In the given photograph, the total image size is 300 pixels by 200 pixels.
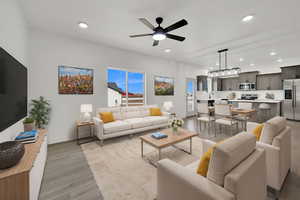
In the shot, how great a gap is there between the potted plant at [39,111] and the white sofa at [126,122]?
1.14 m

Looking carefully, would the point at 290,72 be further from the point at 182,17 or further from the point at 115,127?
the point at 115,127

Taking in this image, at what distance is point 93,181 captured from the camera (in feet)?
6.25

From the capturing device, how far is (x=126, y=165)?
7.62ft

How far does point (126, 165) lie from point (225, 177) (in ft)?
6.09

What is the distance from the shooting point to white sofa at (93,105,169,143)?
129 inches

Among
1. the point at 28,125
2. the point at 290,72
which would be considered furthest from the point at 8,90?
the point at 290,72

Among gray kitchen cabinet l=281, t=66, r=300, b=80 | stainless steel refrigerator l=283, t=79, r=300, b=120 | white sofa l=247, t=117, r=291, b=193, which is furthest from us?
gray kitchen cabinet l=281, t=66, r=300, b=80

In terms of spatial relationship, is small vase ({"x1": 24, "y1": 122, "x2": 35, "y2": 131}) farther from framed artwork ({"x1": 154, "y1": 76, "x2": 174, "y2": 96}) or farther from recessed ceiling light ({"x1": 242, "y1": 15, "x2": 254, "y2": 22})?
recessed ceiling light ({"x1": 242, "y1": 15, "x2": 254, "y2": 22})

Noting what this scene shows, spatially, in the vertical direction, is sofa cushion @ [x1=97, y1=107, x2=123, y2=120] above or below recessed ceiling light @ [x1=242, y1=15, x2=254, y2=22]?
below

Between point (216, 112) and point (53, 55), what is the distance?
17.3 ft

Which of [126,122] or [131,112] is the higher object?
[131,112]

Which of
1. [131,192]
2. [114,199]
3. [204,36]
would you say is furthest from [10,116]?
[204,36]

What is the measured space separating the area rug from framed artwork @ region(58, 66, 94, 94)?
1614mm

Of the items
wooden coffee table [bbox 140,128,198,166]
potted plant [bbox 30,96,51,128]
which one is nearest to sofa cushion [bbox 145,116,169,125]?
wooden coffee table [bbox 140,128,198,166]
